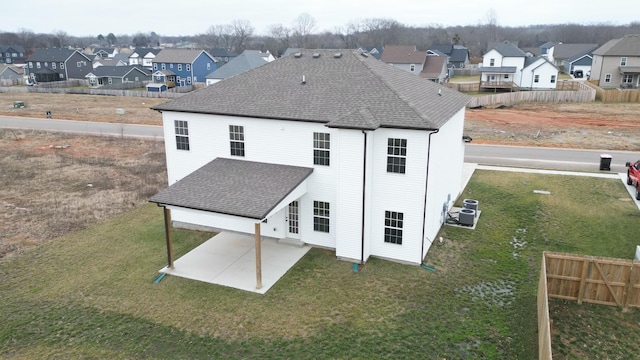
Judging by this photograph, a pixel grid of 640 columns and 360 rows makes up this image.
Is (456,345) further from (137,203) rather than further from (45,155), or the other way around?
(45,155)

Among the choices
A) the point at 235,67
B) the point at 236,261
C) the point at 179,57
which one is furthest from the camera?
the point at 179,57

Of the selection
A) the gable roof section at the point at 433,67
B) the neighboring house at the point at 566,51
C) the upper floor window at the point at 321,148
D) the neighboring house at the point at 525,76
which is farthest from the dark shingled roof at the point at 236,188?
the neighboring house at the point at 566,51

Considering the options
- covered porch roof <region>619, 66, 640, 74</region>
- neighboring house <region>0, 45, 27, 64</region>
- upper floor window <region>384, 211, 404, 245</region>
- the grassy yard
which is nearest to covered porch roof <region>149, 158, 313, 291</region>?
the grassy yard

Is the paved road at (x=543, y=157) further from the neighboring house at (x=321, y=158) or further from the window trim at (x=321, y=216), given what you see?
the window trim at (x=321, y=216)

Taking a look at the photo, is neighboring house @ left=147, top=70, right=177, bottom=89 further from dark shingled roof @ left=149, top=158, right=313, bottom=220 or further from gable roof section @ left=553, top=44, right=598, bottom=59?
gable roof section @ left=553, top=44, right=598, bottom=59

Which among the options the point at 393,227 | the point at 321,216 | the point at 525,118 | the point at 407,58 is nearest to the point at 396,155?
the point at 393,227

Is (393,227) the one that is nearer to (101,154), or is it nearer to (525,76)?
(101,154)

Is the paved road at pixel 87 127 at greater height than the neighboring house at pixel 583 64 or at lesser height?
lesser
